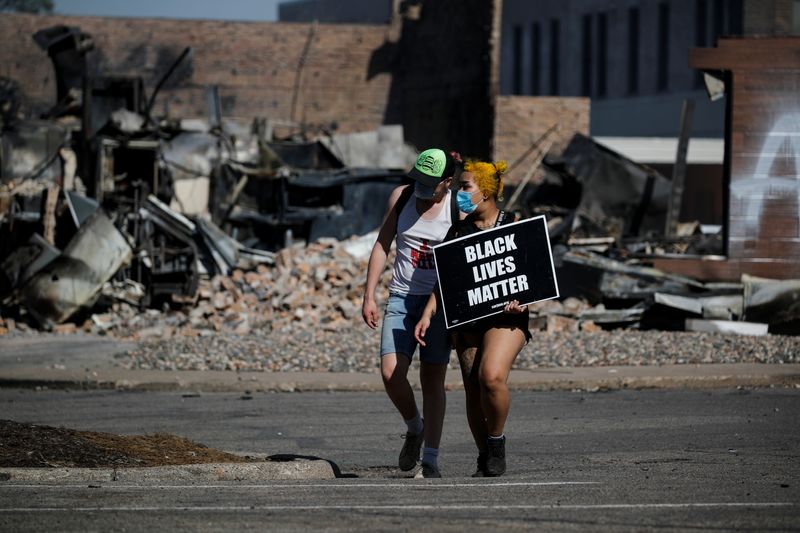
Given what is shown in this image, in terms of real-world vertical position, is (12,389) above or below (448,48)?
below

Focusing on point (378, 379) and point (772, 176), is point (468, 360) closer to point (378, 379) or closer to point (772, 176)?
point (378, 379)

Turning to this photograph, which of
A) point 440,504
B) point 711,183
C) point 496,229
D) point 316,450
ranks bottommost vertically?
point 711,183

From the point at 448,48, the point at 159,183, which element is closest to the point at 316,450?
the point at 159,183

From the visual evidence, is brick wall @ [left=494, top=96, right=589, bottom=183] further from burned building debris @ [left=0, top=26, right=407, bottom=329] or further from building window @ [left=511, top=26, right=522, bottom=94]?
building window @ [left=511, top=26, right=522, bottom=94]

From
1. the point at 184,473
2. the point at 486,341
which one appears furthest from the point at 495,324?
the point at 184,473

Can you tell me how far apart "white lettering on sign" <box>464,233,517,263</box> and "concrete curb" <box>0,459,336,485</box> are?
5.38 feet

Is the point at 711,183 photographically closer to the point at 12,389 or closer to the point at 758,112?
the point at 758,112

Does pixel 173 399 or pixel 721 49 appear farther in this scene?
pixel 721 49

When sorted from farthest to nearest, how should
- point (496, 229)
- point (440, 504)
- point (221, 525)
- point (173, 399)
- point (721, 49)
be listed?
1. point (721, 49)
2. point (173, 399)
3. point (496, 229)
4. point (440, 504)
5. point (221, 525)

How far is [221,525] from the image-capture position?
5.58m

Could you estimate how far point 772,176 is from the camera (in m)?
17.8

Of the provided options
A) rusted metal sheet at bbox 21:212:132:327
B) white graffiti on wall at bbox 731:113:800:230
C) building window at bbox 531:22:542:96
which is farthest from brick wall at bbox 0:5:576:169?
white graffiti on wall at bbox 731:113:800:230

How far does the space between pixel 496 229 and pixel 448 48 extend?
101ft

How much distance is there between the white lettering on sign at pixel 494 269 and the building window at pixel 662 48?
43310mm
